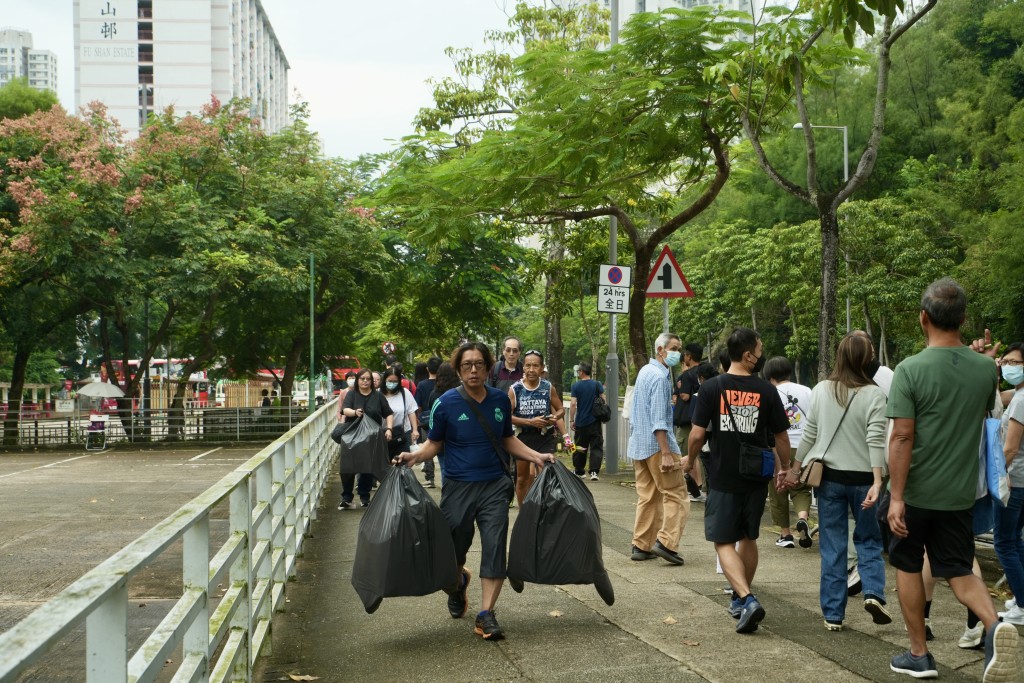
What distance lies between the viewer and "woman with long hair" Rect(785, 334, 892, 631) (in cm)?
668

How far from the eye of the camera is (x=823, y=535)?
6766 millimetres

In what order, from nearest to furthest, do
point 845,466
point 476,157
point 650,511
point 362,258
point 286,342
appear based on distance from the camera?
point 845,466 < point 650,511 < point 476,157 < point 362,258 < point 286,342

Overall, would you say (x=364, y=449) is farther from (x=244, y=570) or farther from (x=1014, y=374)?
(x=1014, y=374)

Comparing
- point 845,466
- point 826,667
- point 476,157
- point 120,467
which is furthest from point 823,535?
point 120,467

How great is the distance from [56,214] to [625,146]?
20.1m

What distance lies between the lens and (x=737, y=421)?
7.00 metres

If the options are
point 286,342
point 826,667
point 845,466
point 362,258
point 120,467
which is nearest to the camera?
point 826,667

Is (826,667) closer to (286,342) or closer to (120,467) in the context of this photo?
(120,467)

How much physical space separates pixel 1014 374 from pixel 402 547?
373 centimetres

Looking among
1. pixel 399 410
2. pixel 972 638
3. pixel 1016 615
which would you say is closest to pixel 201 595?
pixel 972 638

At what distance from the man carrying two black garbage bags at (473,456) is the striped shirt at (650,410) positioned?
2116mm

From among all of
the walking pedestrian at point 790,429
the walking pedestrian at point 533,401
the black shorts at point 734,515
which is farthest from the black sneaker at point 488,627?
the walking pedestrian at point 533,401

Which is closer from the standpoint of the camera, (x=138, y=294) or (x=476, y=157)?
(x=476, y=157)

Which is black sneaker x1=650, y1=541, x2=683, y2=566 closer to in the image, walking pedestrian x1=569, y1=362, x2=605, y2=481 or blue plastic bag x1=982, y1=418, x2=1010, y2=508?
blue plastic bag x1=982, y1=418, x2=1010, y2=508
